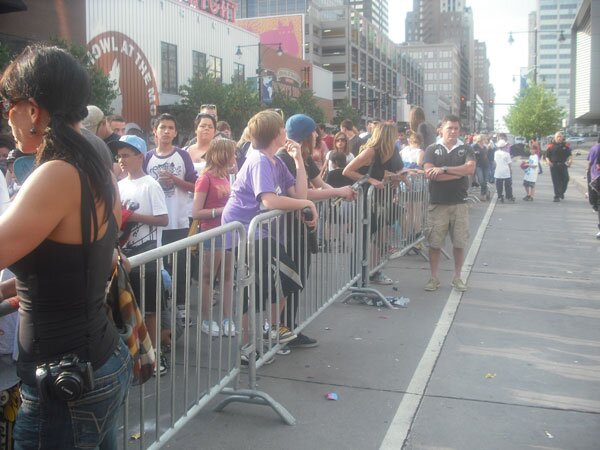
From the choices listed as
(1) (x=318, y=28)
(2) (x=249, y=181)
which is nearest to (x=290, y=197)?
(2) (x=249, y=181)

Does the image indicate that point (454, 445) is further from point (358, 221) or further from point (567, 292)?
point (567, 292)

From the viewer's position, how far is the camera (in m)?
2.00

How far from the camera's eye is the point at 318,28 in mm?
115500

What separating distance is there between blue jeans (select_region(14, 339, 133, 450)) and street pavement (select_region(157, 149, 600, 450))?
5.91ft

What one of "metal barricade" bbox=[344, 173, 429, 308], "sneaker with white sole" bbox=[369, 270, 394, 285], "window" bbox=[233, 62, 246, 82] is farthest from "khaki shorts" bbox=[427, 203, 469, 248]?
"window" bbox=[233, 62, 246, 82]

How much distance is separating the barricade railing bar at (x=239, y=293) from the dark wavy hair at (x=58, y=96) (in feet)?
2.95

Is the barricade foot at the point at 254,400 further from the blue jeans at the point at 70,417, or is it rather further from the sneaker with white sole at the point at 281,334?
the blue jeans at the point at 70,417

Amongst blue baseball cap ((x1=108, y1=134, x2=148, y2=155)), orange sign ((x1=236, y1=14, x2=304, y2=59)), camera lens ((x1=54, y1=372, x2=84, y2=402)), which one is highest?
orange sign ((x1=236, y1=14, x2=304, y2=59))

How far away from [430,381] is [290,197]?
173 cm

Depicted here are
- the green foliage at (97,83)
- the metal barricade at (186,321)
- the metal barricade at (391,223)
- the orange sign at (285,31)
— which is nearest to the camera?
the metal barricade at (186,321)

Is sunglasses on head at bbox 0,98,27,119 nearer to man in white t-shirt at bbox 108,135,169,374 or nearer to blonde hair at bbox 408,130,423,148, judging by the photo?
man in white t-shirt at bbox 108,135,169,374

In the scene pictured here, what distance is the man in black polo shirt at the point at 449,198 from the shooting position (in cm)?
773

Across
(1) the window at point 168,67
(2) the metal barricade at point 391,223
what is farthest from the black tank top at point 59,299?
(1) the window at point 168,67

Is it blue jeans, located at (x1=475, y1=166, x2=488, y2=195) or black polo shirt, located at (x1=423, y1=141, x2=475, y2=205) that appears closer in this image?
black polo shirt, located at (x1=423, y1=141, x2=475, y2=205)
